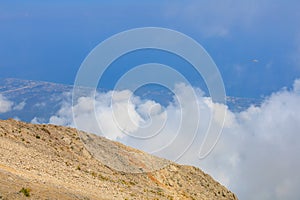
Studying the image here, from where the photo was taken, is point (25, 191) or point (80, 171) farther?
point (80, 171)

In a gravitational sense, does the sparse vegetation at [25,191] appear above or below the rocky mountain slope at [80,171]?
below

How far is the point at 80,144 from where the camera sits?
56.7 meters

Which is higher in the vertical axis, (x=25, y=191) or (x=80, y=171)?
(x=80, y=171)

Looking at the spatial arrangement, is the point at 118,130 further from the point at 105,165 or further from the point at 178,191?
the point at 178,191

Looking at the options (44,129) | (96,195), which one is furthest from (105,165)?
(96,195)

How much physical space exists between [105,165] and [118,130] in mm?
6519

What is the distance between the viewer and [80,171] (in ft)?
152

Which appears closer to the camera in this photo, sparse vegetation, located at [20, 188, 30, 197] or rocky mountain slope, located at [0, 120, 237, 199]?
sparse vegetation, located at [20, 188, 30, 197]

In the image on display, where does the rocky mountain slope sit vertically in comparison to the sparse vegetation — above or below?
above

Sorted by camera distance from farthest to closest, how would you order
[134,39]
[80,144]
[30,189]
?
[80,144] < [134,39] < [30,189]

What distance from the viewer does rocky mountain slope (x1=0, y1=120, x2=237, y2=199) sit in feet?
108

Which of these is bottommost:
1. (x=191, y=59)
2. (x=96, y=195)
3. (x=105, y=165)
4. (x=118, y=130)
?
(x=96, y=195)

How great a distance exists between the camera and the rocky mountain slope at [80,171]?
108ft

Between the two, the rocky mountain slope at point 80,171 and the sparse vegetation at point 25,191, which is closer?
the sparse vegetation at point 25,191
